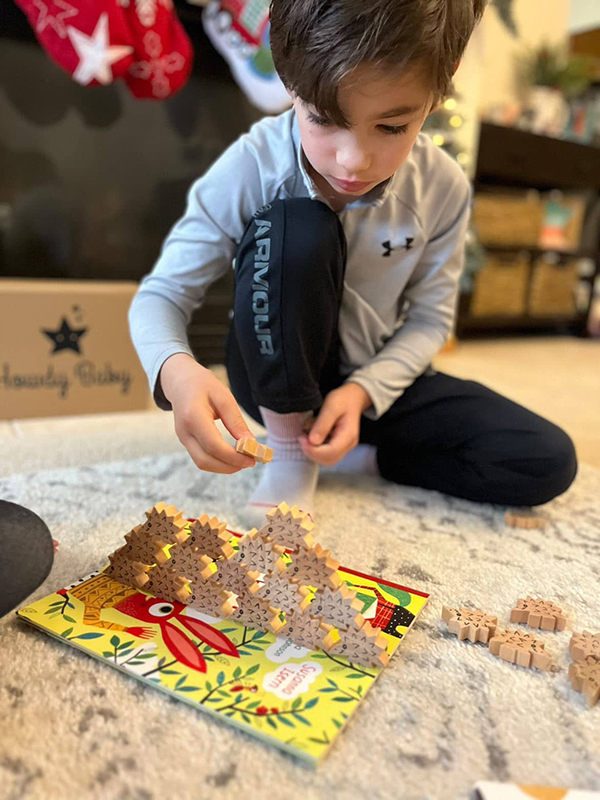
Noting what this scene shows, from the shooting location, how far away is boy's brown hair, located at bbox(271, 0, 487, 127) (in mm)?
540

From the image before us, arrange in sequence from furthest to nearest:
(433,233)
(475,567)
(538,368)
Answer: (538,368) < (433,233) < (475,567)

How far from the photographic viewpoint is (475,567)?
741mm

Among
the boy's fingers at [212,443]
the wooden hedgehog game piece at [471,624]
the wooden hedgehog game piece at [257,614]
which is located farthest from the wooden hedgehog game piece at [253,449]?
the wooden hedgehog game piece at [471,624]

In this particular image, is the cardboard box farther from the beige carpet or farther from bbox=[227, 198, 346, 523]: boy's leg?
bbox=[227, 198, 346, 523]: boy's leg

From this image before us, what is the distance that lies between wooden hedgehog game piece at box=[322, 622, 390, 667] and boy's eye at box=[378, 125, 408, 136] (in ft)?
1.43

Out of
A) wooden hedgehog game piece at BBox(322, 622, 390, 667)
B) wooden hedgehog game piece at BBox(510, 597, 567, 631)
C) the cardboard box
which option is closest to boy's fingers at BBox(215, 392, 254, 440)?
wooden hedgehog game piece at BBox(322, 622, 390, 667)

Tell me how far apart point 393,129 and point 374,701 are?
494 mm

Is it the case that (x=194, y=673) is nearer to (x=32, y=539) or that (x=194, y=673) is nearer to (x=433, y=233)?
(x=32, y=539)

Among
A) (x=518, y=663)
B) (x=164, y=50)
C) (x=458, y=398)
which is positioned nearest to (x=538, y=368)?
(x=458, y=398)

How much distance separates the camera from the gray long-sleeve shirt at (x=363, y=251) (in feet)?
2.69

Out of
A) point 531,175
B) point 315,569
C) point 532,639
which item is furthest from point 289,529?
point 531,175

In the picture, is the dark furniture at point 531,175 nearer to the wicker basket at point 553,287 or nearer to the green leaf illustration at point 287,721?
the wicker basket at point 553,287

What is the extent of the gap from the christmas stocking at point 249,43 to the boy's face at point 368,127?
1.00 meters

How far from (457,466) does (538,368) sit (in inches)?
50.0
